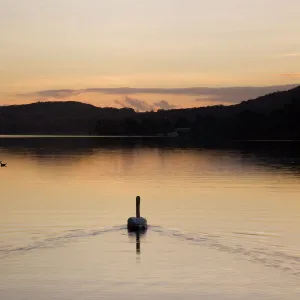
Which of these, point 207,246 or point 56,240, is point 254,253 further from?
point 56,240

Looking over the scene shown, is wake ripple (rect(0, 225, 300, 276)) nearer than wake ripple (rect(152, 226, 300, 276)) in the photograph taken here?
No

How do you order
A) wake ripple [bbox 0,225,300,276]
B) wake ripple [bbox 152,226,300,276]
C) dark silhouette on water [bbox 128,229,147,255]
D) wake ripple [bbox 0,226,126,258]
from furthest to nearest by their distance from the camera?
dark silhouette on water [bbox 128,229,147,255], wake ripple [bbox 0,226,126,258], wake ripple [bbox 0,225,300,276], wake ripple [bbox 152,226,300,276]

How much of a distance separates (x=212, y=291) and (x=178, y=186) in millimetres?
33974

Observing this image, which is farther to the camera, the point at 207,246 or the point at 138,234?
the point at 138,234

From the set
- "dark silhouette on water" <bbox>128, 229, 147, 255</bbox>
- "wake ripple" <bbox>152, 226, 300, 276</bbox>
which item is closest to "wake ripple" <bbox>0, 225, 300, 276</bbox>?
"wake ripple" <bbox>152, 226, 300, 276</bbox>

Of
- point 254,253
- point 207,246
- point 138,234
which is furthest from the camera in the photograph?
point 138,234

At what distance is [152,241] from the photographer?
96.5ft

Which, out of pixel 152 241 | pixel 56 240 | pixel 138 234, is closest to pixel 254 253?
pixel 152 241

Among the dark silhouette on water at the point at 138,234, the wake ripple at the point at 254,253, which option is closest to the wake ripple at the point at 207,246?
the wake ripple at the point at 254,253

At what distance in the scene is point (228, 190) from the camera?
168 ft

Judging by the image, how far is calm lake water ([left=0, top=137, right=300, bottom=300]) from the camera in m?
21.5

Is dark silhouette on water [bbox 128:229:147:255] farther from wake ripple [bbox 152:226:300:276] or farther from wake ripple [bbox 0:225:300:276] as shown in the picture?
wake ripple [bbox 152:226:300:276]

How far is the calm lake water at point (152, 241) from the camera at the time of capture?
21.5 meters

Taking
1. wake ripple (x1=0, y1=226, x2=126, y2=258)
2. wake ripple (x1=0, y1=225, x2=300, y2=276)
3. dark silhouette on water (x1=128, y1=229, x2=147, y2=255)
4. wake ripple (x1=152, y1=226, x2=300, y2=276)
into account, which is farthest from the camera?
dark silhouette on water (x1=128, y1=229, x2=147, y2=255)
